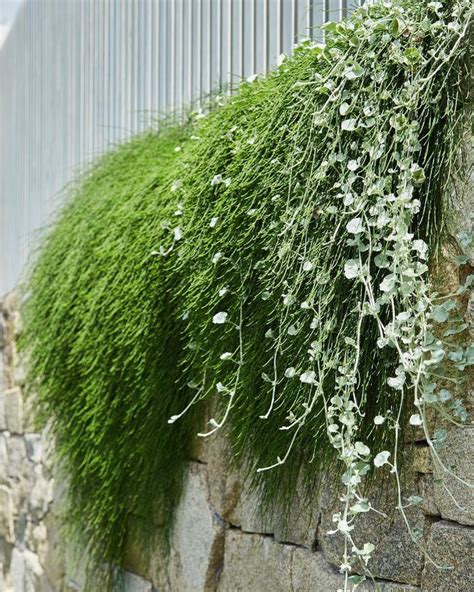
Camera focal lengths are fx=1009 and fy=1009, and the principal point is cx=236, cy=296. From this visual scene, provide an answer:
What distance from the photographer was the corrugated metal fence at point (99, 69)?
220cm

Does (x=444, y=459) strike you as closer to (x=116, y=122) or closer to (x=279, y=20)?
(x=279, y=20)

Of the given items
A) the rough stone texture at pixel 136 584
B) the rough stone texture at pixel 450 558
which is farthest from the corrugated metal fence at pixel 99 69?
the rough stone texture at pixel 136 584

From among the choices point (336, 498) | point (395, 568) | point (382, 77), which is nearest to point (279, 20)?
point (382, 77)

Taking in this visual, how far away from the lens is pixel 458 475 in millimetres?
1322

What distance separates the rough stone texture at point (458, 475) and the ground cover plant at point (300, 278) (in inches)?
1.2

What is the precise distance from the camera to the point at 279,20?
2.04 m

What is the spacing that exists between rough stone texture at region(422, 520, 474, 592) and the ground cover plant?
Answer: 0.09m

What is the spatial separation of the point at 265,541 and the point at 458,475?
59cm

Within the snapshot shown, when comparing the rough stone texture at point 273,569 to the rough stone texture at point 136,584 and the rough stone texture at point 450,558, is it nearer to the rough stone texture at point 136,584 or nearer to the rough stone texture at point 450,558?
the rough stone texture at point 450,558

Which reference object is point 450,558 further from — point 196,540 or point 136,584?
point 136,584

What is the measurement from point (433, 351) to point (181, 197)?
0.75 m

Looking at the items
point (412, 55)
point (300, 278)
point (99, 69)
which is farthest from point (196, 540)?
point (99, 69)

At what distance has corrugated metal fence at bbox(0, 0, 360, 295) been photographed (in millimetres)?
2195

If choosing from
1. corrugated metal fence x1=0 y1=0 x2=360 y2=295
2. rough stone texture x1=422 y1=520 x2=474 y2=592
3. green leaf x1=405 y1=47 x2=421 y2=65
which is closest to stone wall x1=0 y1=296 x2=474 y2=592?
rough stone texture x1=422 y1=520 x2=474 y2=592
